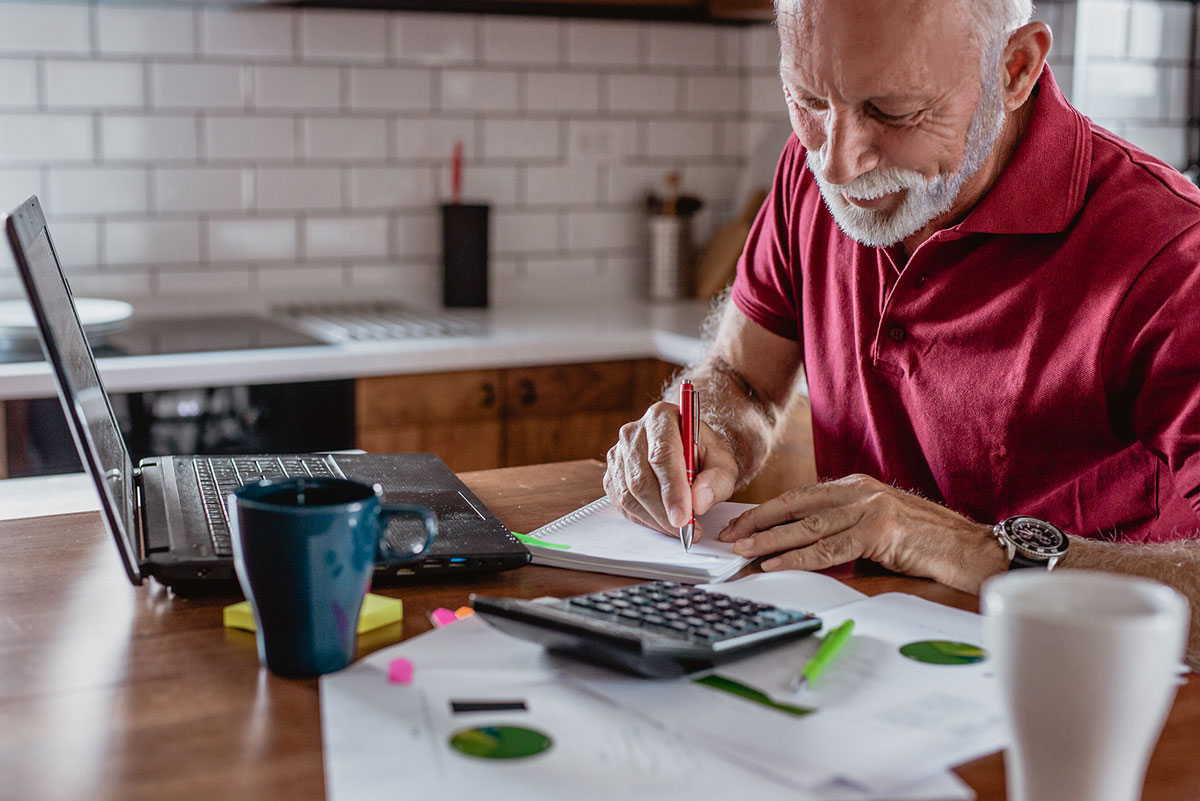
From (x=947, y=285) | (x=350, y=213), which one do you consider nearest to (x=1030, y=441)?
(x=947, y=285)

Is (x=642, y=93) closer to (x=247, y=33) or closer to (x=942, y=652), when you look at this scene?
(x=247, y=33)

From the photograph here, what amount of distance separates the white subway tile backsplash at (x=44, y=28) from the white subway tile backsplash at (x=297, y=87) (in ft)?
1.19

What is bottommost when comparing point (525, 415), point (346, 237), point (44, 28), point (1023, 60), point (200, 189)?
point (525, 415)

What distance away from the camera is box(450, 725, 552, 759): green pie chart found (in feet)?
2.39

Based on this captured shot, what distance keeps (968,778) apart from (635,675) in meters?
0.22

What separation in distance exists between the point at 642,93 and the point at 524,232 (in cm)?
46

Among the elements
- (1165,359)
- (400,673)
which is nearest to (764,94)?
(1165,359)

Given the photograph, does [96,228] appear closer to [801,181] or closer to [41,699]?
[801,181]

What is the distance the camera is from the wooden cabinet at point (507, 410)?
2.41 metres

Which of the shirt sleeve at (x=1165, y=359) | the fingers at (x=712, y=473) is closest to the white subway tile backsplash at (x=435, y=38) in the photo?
the fingers at (x=712, y=473)

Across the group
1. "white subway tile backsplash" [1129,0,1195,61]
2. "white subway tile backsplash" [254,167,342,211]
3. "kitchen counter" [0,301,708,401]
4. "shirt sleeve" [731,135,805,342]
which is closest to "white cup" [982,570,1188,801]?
"shirt sleeve" [731,135,805,342]

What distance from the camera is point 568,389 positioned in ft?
8.48

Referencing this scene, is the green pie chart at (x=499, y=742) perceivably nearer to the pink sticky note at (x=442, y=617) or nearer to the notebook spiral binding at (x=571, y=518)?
the pink sticky note at (x=442, y=617)

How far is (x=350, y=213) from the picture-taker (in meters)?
2.93
